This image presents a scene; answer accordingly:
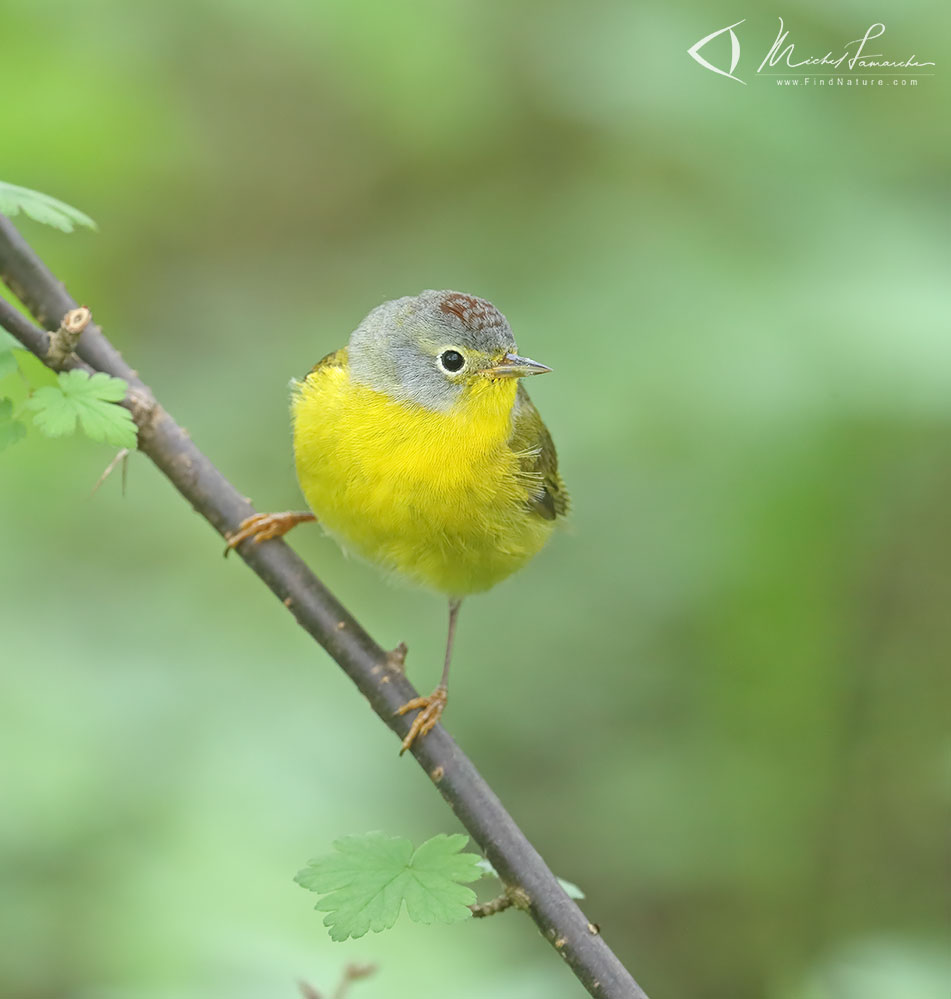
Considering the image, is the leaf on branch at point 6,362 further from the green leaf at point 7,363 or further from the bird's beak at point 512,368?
the bird's beak at point 512,368

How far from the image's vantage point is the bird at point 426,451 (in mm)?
3352

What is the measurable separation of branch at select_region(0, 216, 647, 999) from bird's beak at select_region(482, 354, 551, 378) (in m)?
1.18

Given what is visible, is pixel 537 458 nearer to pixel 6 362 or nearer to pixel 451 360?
pixel 451 360

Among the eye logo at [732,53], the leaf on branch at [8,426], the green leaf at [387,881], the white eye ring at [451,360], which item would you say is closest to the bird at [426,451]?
the white eye ring at [451,360]

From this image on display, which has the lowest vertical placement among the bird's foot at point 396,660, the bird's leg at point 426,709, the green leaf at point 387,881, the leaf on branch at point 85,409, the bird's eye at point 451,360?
the green leaf at point 387,881

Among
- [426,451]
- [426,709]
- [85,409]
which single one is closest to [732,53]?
[426,451]

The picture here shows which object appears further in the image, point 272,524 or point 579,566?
point 579,566

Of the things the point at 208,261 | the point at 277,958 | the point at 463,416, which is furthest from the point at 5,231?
the point at 208,261

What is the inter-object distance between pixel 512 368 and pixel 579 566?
2330mm

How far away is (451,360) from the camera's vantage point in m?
3.58

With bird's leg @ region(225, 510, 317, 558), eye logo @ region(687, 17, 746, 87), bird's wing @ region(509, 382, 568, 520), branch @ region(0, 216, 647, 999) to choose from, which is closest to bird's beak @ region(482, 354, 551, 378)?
bird's wing @ region(509, 382, 568, 520)

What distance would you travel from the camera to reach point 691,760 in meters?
4.87

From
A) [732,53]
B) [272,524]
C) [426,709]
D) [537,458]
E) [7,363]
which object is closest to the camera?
[7,363]

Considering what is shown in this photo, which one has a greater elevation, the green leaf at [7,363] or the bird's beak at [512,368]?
the green leaf at [7,363]
